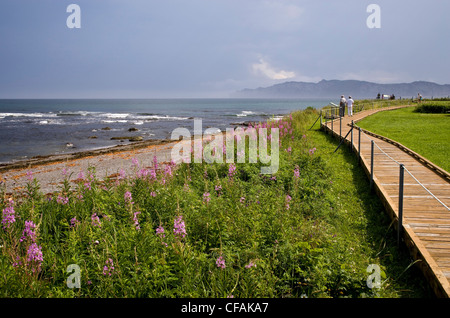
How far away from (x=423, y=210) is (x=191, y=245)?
15.9 ft

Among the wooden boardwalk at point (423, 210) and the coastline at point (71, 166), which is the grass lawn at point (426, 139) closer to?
the wooden boardwalk at point (423, 210)

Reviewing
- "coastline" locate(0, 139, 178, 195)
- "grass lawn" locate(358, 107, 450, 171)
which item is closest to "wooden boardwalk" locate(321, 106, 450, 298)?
"grass lawn" locate(358, 107, 450, 171)

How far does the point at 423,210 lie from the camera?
259 inches

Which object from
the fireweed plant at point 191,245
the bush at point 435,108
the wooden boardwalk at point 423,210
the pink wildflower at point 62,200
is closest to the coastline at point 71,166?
the pink wildflower at point 62,200

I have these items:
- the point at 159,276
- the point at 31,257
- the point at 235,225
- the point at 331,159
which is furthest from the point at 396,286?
the point at 331,159

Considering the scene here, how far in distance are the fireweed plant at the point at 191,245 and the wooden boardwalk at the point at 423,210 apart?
423mm

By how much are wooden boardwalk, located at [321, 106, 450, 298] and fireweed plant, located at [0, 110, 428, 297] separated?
0.42 metres

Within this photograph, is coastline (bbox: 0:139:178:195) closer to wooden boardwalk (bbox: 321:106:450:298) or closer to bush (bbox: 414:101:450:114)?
wooden boardwalk (bbox: 321:106:450:298)

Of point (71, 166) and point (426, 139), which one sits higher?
point (426, 139)

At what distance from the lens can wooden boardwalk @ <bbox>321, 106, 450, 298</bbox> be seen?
4625 mm

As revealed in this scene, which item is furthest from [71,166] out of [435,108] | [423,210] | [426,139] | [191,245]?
[435,108]

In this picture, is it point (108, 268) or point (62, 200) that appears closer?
point (108, 268)

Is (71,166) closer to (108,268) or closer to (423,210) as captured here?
(108,268)
